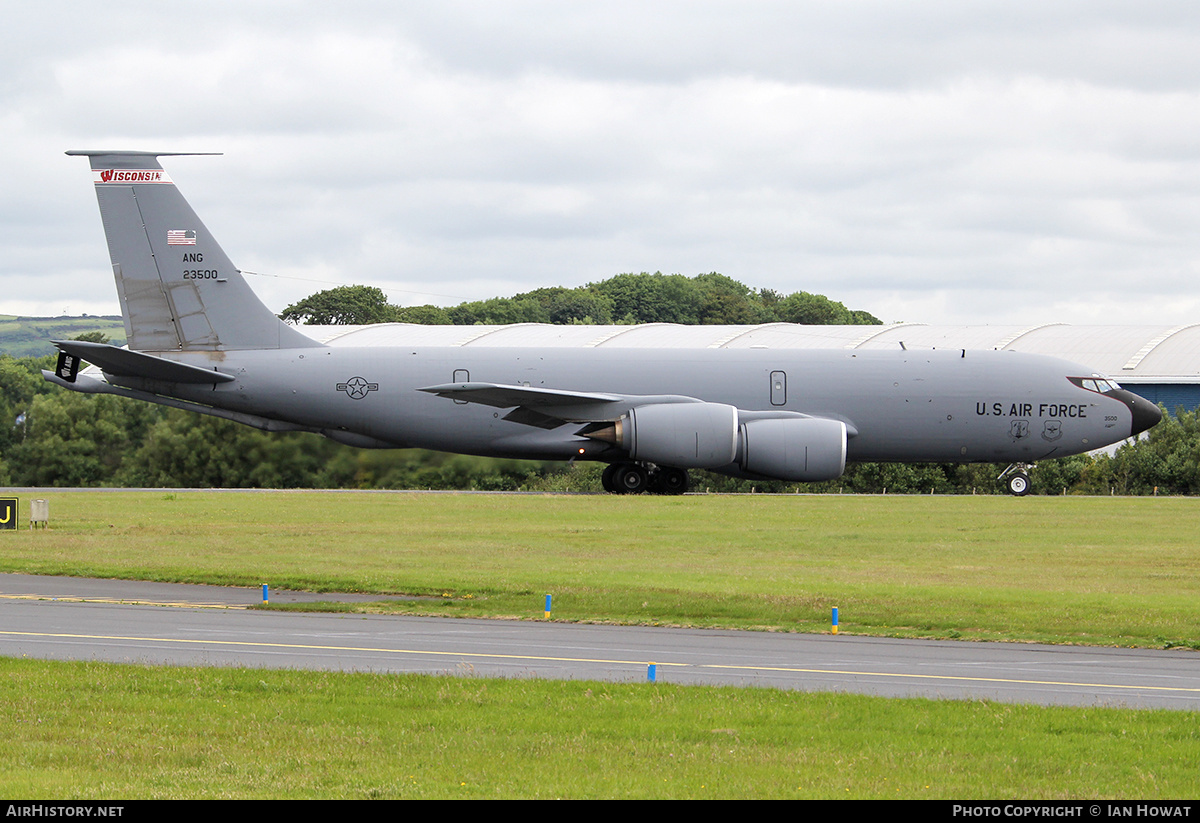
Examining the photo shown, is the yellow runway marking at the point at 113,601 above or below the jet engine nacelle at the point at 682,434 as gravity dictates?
below

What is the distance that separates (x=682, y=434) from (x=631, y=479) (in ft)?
10.3

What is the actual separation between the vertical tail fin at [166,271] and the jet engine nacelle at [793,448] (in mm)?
13762

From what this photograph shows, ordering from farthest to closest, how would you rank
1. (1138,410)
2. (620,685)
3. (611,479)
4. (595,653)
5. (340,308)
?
(340,308)
(1138,410)
(611,479)
(595,653)
(620,685)

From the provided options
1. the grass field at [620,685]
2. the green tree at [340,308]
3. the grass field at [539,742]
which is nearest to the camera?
the grass field at [539,742]

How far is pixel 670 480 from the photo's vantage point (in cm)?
3919

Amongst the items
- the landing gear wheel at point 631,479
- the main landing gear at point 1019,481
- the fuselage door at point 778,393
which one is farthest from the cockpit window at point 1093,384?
the landing gear wheel at point 631,479

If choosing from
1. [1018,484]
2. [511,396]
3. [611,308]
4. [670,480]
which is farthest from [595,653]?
[611,308]

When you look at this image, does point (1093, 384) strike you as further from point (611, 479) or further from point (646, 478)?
point (611, 479)

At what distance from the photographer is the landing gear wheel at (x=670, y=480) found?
39125 mm

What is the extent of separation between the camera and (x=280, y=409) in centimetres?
3806

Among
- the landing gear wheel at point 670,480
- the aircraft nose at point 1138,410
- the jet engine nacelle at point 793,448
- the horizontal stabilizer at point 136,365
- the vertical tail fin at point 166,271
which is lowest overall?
the landing gear wheel at point 670,480

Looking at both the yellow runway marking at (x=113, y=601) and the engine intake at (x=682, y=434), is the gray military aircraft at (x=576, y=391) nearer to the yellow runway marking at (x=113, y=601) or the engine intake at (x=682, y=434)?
the engine intake at (x=682, y=434)

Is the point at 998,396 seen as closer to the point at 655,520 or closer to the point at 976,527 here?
the point at 976,527

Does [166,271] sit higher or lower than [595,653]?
higher
